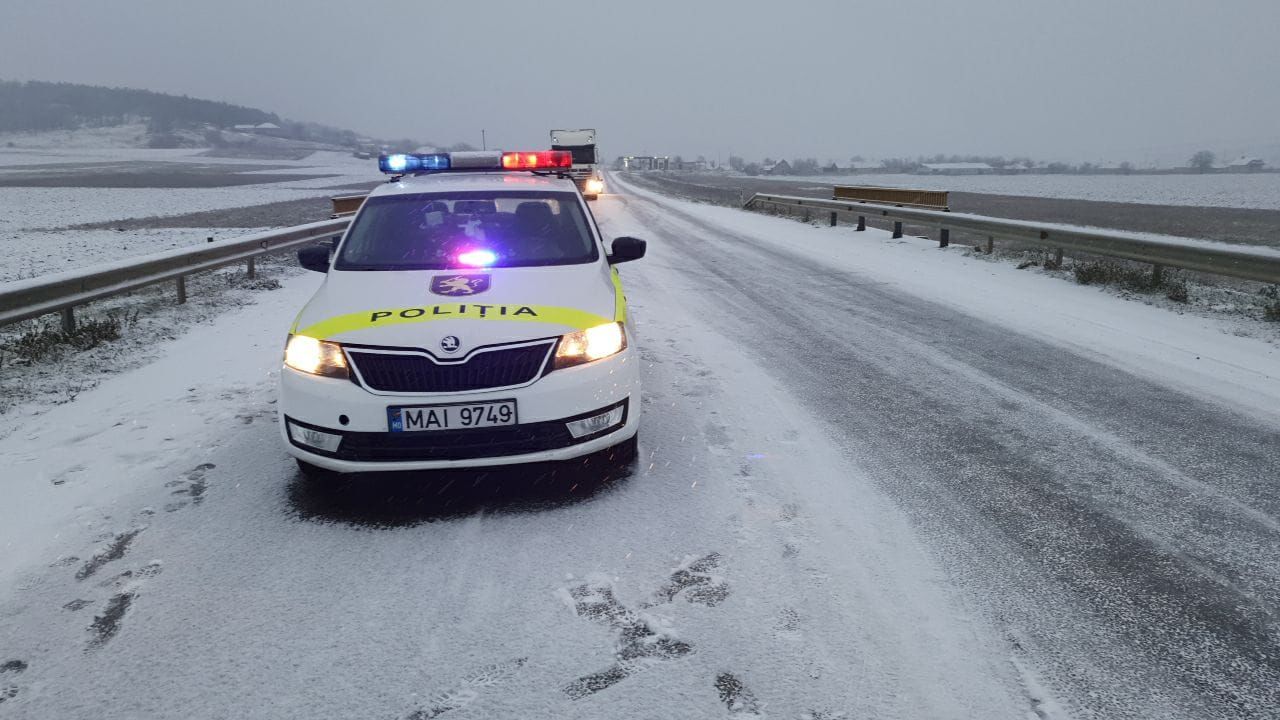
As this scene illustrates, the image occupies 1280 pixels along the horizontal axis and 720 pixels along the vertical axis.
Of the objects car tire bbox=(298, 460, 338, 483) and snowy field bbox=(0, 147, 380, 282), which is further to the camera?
snowy field bbox=(0, 147, 380, 282)

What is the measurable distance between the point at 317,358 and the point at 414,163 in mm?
3213

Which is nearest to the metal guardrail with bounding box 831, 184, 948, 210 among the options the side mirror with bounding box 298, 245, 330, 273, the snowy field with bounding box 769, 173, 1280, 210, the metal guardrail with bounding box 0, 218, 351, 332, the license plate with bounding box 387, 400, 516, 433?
the metal guardrail with bounding box 0, 218, 351, 332

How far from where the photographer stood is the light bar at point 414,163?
6.47m

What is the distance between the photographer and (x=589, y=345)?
3.93 m

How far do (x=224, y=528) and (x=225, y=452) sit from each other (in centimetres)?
113

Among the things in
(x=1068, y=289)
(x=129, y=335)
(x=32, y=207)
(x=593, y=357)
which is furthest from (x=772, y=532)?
(x=32, y=207)

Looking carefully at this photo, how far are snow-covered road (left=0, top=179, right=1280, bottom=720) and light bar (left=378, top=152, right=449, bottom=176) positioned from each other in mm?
2162

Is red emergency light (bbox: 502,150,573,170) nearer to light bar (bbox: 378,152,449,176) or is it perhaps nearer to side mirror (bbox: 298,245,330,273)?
light bar (bbox: 378,152,449,176)

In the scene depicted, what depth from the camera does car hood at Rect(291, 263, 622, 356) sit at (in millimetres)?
3766

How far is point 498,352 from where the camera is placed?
3705 millimetres

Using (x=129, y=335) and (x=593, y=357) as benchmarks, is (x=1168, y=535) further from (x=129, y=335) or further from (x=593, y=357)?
(x=129, y=335)

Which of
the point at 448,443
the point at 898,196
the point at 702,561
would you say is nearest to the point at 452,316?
the point at 448,443

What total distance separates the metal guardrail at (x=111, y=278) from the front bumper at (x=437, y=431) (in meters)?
4.02

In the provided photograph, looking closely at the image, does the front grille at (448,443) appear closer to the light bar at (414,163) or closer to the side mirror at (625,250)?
the side mirror at (625,250)
